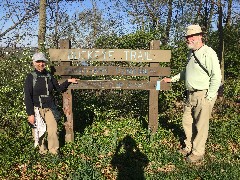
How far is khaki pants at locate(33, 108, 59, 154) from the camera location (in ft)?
16.5

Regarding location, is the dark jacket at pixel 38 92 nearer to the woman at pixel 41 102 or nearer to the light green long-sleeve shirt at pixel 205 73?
the woman at pixel 41 102

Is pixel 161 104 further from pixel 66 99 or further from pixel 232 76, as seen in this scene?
pixel 232 76

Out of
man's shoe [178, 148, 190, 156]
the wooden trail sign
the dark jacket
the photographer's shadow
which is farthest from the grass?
the dark jacket

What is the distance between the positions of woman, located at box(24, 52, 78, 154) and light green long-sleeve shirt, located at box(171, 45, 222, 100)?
93.4 inches

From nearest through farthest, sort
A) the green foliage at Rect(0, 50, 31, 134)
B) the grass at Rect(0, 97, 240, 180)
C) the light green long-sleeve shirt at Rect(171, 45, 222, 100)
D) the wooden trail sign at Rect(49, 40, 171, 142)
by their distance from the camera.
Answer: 1. the light green long-sleeve shirt at Rect(171, 45, 222, 100)
2. the grass at Rect(0, 97, 240, 180)
3. the wooden trail sign at Rect(49, 40, 171, 142)
4. the green foliage at Rect(0, 50, 31, 134)

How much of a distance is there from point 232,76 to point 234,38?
1.78m

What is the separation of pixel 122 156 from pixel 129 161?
0.23 metres

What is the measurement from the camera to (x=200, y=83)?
4770mm

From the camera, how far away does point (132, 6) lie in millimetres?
17516

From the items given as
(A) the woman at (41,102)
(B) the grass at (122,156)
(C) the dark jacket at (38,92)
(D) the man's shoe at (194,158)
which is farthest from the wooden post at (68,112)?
(D) the man's shoe at (194,158)

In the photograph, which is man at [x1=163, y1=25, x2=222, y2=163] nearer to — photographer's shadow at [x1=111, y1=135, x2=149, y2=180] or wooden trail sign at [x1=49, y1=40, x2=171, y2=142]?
wooden trail sign at [x1=49, y1=40, x2=171, y2=142]

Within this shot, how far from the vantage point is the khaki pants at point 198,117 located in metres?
4.85

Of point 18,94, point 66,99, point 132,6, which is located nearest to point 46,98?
point 66,99

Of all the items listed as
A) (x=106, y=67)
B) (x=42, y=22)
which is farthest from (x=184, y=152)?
(x=42, y=22)
